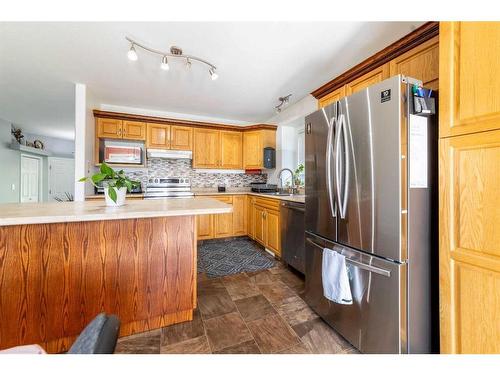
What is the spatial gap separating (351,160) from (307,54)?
52.5 inches

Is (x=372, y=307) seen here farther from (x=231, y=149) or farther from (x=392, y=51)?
(x=231, y=149)

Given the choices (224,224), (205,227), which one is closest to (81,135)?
(205,227)

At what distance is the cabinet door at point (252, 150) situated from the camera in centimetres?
408

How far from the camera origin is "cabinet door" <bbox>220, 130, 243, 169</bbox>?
13.4 feet

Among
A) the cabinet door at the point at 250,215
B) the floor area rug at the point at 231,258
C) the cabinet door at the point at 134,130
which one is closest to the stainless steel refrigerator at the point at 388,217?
the floor area rug at the point at 231,258

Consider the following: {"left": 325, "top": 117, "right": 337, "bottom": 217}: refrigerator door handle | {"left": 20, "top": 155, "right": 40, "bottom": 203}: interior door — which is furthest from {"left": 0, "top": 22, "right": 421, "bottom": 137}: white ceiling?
{"left": 20, "top": 155, "right": 40, "bottom": 203}: interior door

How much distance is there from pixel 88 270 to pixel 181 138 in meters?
2.81

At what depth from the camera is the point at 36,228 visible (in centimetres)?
126

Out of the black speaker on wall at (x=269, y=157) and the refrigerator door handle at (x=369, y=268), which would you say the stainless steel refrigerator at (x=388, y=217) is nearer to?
the refrigerator door handle at (x=369, y=268)

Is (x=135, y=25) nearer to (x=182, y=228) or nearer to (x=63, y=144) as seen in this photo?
(x=182, y=228)

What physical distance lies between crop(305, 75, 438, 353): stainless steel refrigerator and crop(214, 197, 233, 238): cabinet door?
253 cm

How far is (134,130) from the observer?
347 centimetres

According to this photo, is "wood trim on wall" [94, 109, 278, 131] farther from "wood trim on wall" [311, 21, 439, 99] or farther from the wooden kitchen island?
the wooden kitchen island
